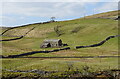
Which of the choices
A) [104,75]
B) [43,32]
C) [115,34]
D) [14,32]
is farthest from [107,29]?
[104,75]

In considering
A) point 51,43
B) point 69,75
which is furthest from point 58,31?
point 69,75

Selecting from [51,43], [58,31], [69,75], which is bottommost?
[69,75]

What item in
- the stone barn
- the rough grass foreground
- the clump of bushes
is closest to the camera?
the rough grass foreground

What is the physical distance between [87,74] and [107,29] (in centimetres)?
8006

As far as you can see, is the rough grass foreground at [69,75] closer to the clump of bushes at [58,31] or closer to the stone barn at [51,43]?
the stone barn at [51,43]

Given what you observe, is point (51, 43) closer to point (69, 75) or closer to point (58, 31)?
point (58, 31)

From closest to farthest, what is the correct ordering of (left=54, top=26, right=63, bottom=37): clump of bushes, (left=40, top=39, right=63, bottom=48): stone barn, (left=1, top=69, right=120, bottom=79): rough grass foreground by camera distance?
1. (left=1, top=69, right=120, bottom=79): rough grass foreground
2. (left=40, top=39, right=63, bottom=48): stone barn
3. (left=54, top=26, right=63, bottom=37): clump of bushes

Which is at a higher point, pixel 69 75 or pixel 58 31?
pixel 58 31

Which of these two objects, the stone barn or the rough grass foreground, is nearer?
the rough grass foreground

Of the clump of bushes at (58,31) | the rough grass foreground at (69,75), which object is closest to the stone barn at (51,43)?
the clump of bushes at (58,31)

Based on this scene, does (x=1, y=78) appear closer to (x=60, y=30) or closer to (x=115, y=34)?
(x=115, y=34)

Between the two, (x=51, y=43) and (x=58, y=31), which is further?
(x=58, y=31)

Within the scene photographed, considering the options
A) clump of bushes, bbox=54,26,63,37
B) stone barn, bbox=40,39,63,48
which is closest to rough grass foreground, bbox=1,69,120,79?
stone barn, bbox=40,39,63,48

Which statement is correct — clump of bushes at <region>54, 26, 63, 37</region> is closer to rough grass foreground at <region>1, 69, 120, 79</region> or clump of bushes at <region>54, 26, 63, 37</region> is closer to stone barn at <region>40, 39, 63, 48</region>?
stone barn at <region>40, 39, 63, 48</region>
